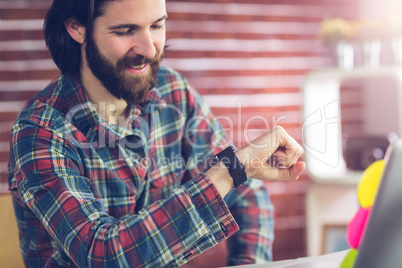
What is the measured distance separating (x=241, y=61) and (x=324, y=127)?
2.04 ft

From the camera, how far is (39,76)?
2.46 meters

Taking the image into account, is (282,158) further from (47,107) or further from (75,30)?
(75,30)

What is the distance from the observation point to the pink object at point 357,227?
3.08 ft

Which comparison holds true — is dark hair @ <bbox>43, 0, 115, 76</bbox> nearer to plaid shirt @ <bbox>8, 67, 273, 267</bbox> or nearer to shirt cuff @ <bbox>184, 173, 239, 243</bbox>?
plaid shirt @ <bbox>8, 67, 273, 267</bbox>

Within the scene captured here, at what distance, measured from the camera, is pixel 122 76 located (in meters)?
1.31

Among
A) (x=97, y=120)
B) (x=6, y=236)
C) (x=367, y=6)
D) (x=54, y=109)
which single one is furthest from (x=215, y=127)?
(x=367, y=6)

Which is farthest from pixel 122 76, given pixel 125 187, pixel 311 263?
pixel 311 263

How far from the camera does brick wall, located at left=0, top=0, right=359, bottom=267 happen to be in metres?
2.42

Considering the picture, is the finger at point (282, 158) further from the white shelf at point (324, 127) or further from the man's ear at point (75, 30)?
the white shelf at point (324, 127)

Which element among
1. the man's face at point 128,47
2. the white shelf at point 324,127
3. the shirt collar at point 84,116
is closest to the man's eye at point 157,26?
the man's face at point 128,47

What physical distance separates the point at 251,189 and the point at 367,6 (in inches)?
81.2

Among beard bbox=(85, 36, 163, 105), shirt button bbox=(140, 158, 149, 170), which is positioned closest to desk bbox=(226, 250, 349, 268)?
shirt button bbox=(140, 158, 149, 170)

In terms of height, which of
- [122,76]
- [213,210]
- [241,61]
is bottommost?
[213,210]

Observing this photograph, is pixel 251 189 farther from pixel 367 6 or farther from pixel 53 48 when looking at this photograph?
pixel 367 6
